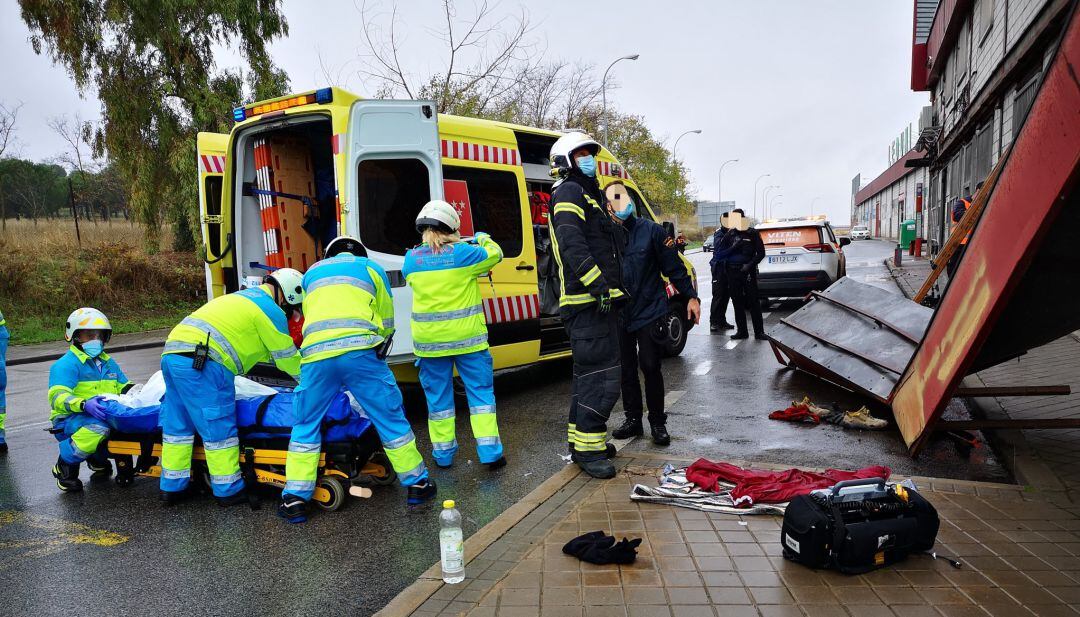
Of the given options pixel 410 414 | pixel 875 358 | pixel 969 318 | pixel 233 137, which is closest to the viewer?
pixel 969 318

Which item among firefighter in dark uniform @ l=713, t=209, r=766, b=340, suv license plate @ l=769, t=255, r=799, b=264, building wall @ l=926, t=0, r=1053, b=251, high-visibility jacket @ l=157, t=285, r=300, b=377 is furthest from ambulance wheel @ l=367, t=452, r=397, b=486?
suv license plate @ l=769, t=255, r=799, b=264

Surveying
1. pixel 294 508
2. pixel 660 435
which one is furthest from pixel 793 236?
pixel 294 508

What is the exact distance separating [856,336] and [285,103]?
5.18m

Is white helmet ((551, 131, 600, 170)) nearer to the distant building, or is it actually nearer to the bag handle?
the bag handle

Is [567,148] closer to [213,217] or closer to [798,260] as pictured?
[213,217]

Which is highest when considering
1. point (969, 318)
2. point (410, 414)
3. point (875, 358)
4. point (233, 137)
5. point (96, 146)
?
point (96, 146)

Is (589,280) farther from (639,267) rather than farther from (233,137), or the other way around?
(233,137)

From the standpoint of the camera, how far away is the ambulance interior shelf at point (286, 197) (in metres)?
6.43

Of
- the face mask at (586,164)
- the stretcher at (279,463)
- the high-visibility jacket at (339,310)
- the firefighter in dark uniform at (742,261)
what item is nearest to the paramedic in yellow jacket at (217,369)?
the stretcher at (279,463)

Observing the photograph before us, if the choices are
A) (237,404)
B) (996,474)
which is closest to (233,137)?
(237,404)

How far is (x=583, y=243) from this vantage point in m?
4.53

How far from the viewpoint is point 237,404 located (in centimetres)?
450

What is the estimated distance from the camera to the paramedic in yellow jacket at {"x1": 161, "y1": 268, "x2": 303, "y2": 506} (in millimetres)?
4223

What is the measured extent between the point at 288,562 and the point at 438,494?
1.07 meters
